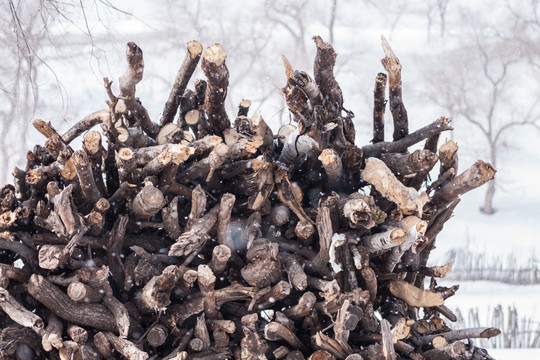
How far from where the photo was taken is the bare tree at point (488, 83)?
311 inches

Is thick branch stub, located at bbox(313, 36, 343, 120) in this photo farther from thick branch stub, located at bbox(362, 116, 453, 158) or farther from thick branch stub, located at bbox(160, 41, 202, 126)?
thick branch stub, located at bbox(160, 41, 202, 126)

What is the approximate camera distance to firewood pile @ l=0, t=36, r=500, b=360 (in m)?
1.02

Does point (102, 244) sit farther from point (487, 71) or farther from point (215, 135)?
point (487, 71)

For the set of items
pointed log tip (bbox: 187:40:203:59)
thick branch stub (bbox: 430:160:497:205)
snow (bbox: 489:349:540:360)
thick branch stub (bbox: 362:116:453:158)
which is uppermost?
pointed log tip (bbox: 187:40:203:59)

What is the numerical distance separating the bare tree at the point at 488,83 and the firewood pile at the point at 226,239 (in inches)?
282

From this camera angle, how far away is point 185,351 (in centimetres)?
104

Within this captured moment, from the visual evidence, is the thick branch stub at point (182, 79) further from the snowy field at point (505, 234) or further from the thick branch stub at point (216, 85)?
the snowy field at point (505, 234)

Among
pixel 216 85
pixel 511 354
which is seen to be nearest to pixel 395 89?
pixel 216 85

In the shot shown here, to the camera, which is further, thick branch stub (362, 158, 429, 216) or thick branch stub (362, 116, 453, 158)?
thick branch stub (362, 116, 453, 158)

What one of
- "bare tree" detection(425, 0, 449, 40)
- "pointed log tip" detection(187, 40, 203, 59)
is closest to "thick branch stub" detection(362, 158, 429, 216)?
"pointed log tip" detection(187, 40, 203, 59)

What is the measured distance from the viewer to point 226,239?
1072mm

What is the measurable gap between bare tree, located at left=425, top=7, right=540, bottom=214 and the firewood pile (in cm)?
717

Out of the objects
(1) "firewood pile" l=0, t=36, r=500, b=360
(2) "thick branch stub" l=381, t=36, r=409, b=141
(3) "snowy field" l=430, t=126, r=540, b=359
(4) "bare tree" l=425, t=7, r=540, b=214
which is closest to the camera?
(1) "firewood pile" l=0, t=36, r=500, b=360

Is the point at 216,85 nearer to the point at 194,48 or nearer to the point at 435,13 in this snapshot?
the point at 194,48
